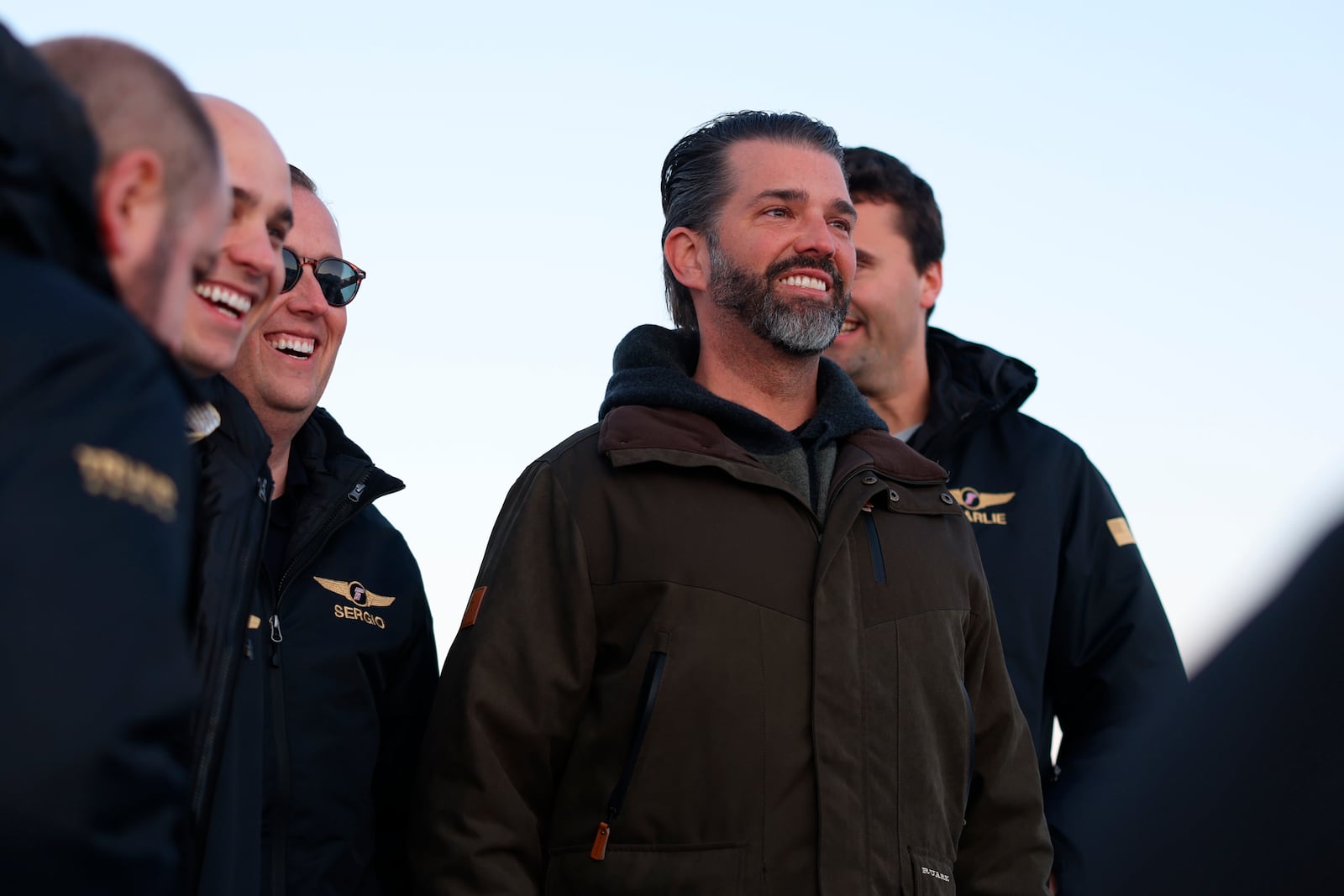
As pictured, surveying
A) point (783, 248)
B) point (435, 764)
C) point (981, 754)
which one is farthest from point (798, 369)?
point (435, 764)

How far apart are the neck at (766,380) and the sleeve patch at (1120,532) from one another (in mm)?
1436

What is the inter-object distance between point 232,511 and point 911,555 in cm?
204

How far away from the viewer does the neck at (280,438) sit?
4.29 m

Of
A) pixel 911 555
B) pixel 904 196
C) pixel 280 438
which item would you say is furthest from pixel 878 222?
pixel 280 438

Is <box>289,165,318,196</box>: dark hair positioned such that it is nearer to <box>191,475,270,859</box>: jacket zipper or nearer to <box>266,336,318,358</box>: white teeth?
<box>266,336,318,358</box>: white teeth

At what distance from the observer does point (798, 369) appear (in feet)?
15.2

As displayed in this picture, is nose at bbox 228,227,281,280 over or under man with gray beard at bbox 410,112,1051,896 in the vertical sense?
over

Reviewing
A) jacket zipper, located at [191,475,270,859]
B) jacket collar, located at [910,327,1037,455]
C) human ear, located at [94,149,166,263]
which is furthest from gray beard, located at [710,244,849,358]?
human ear, located at [94,149,166,263]

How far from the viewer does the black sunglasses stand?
14.8ft

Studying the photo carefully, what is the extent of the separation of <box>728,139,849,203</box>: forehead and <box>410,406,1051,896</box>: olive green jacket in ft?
3.58

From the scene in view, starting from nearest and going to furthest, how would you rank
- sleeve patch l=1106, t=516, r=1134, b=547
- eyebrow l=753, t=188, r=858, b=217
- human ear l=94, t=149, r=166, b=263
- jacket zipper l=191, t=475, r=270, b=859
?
human ear l=94, t=149, r=166, b=263 → jacket zipper l=191, t=475, r=270, b=859 → eyebrow l=753, t=188, r=858, b=217 → sleeve patch l=1106, t=516, r=1134, b=547

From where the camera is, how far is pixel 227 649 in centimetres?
271

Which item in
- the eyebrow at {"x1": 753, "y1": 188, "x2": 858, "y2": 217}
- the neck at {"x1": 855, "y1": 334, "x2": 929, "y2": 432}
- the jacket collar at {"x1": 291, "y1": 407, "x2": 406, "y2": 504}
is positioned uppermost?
the eyebrow at {"x1": 753, "y1": 188, "x2": 858, "y2": 217}

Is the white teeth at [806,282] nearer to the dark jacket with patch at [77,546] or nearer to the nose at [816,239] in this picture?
the nose at [816,239]
